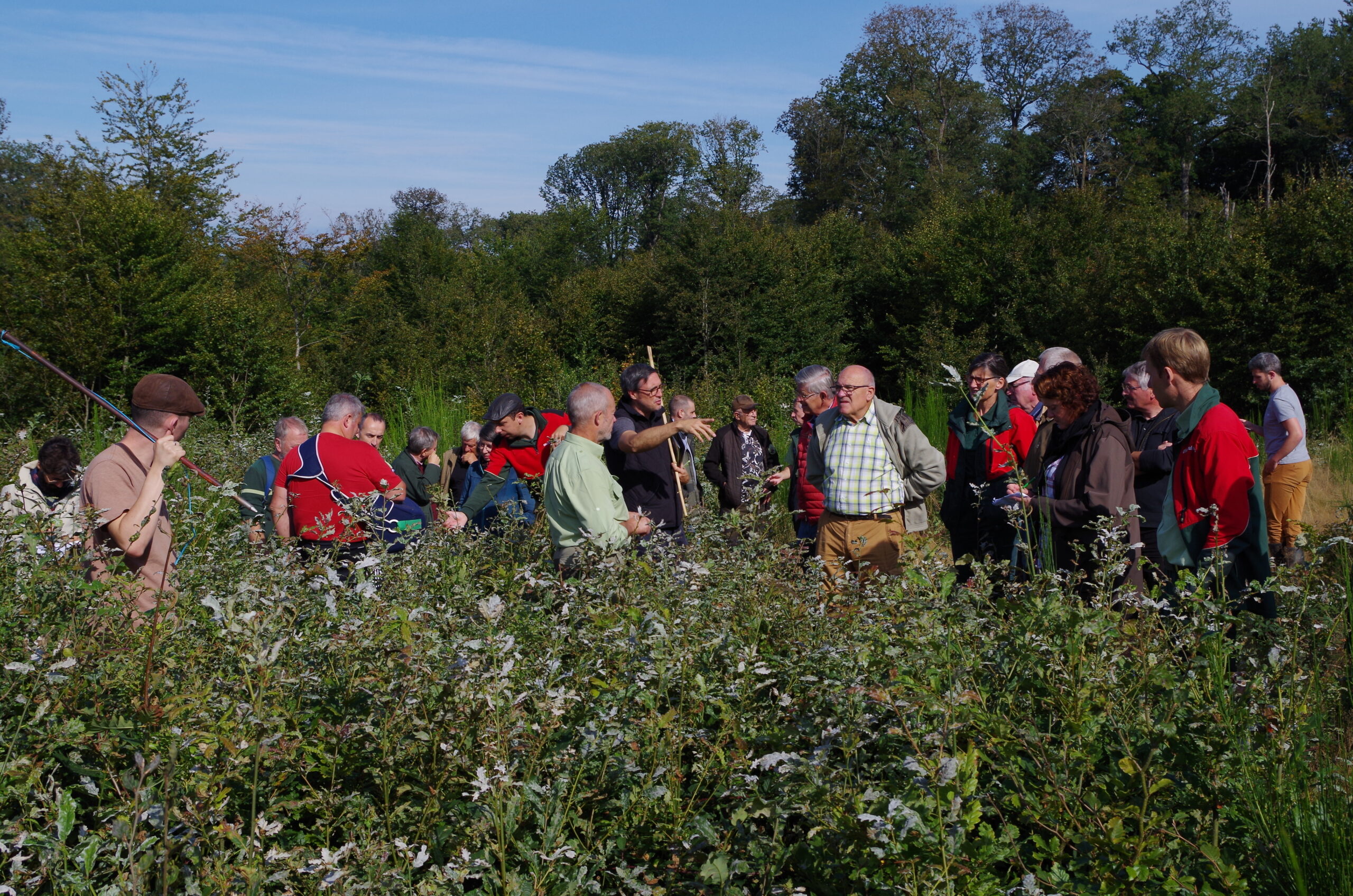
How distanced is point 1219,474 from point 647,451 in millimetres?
3227

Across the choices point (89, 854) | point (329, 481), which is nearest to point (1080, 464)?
point (329, 481)

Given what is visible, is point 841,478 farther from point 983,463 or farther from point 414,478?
point 414,478

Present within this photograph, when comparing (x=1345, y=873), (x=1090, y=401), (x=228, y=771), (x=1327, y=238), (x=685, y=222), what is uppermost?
(x=685, y=222)

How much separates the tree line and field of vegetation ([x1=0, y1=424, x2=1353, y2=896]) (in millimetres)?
12514

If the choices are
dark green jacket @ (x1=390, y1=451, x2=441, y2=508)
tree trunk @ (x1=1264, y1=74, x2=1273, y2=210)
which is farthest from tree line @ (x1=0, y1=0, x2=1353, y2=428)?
dark green jacket @ (x1=390, y1=451, x2=441, y2=508)

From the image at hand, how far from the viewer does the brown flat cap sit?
4199mm

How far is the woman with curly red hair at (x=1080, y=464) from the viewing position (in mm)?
4316

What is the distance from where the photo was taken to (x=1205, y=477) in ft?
12.6

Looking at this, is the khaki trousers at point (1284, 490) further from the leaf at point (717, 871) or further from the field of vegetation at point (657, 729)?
the leaf at point (717, 871)

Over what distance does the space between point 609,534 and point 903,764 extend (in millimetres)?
2138

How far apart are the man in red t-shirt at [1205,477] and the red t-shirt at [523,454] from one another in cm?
394

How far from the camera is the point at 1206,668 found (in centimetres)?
253

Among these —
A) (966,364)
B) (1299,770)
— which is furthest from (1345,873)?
(966,364)

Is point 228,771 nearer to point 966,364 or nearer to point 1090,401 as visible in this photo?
Answer: point 1090,401
